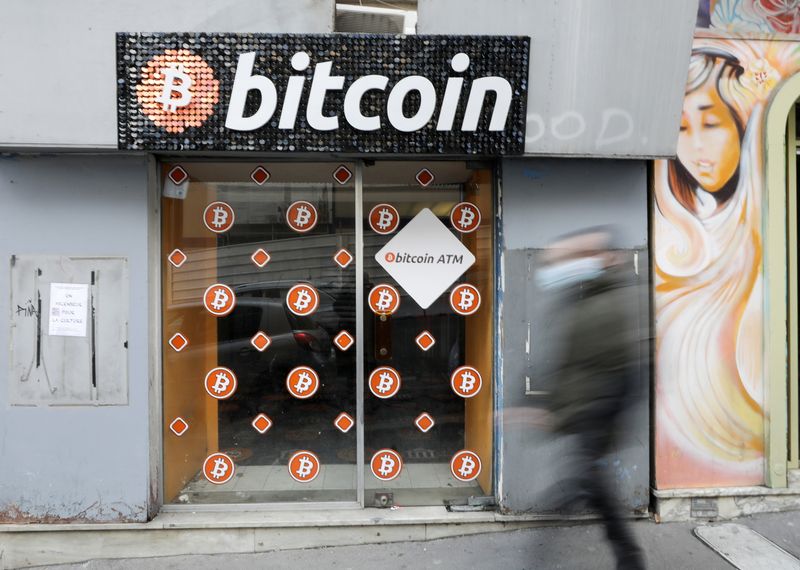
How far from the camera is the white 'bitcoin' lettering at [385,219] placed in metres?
4.65

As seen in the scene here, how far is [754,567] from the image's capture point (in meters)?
3.91

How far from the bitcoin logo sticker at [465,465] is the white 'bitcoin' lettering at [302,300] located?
1831 mm

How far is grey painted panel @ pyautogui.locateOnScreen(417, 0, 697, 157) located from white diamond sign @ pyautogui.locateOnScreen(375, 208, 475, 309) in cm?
102

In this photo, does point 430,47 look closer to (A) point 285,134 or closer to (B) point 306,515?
(A) point 285,134

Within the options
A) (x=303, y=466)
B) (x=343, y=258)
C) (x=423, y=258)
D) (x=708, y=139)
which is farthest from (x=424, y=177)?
(x=303, y=466)

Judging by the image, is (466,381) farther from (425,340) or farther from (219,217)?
(219,217)

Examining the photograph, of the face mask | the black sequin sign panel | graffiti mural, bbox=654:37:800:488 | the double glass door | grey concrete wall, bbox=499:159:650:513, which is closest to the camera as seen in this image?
the face mask

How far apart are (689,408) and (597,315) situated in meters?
2.34

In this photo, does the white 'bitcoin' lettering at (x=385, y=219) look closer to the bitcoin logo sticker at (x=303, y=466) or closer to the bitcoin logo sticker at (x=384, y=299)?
the bitcoin logo sticker at (x=384, y=299)

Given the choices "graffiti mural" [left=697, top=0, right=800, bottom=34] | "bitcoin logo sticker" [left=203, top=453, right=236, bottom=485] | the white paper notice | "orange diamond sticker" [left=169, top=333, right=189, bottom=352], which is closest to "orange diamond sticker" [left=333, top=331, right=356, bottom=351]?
"orange diamond sticker" [left=169, top=333, right=189, bottom=352]

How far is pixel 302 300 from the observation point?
4645 millimetres

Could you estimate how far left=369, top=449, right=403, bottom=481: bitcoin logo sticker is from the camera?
466cm

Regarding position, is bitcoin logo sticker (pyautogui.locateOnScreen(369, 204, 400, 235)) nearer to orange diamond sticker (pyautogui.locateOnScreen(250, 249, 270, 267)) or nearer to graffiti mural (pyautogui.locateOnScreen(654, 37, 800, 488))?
orange diamond sticker (pyautogui.locateOnScreen(250, 249, 270, 267))

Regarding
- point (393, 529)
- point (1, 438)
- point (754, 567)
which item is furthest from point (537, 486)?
point (1, 438)
